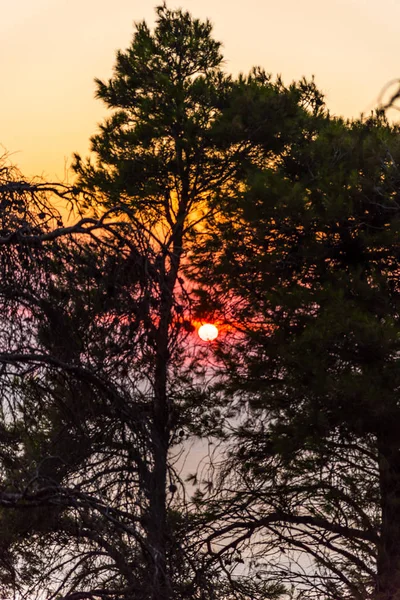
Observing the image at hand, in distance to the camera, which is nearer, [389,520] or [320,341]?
[320,341]

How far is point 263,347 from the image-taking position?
14.5 metres

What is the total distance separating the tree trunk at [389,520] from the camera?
13953 mm

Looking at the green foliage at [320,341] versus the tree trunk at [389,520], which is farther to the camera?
the tree trunk at [389,520]

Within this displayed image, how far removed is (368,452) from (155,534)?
7662mm

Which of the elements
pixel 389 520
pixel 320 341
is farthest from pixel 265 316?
pixel 389 520

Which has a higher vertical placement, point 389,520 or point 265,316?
point 265,316

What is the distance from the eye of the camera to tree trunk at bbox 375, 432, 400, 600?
1395cm

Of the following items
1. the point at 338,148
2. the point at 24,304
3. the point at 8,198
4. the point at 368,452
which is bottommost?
the point at 24,304

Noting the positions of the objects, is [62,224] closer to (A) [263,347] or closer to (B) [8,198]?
(B) [8,198]

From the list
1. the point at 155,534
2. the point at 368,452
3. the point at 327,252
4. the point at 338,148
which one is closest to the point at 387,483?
the point at 368,452

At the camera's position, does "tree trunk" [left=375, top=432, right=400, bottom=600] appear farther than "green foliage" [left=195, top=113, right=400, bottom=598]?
Yes

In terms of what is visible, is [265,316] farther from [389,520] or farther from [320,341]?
[389,520]

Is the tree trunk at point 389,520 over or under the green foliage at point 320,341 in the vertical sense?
under

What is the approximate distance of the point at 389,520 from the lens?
14453 millimetres
